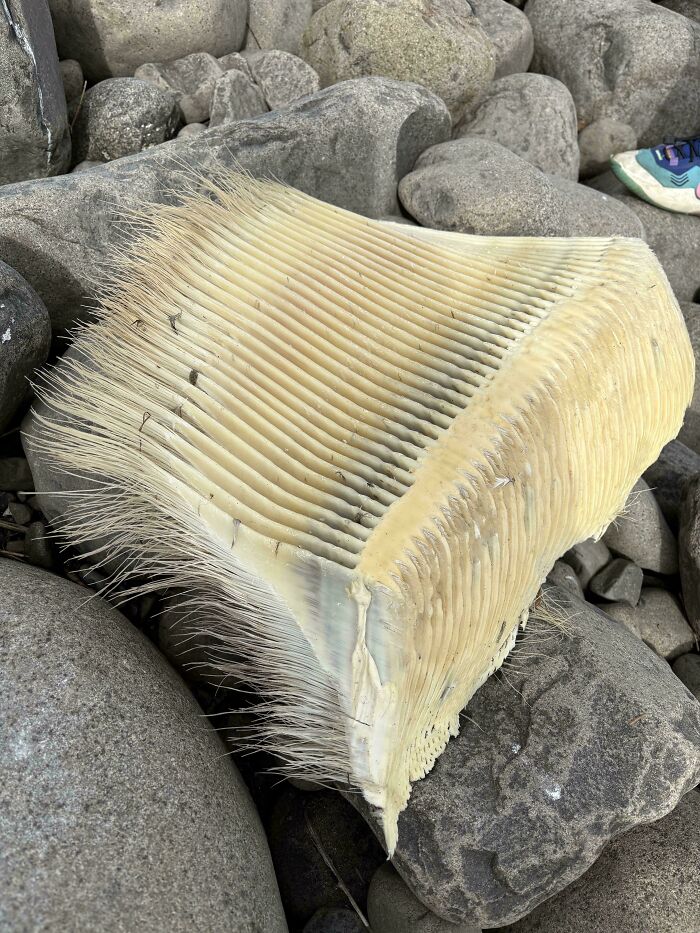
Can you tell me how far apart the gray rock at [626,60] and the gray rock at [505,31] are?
0.21 meters

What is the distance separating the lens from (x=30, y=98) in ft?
7.98

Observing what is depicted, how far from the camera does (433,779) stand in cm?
174

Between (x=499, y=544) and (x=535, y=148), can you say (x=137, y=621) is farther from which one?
(x=535, y=148)

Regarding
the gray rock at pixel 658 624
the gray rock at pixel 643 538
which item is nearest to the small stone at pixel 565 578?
the gray rock at pixel 658 624

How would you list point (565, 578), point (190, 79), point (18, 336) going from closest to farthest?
1. point (18, 336)
2. point (565, 578)
3. point (190, 79)

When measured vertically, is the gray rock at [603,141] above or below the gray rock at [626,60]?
below

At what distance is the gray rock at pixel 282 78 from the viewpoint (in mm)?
3246

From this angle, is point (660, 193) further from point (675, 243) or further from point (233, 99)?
point (233, 99)

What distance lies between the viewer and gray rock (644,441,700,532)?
8.99ft

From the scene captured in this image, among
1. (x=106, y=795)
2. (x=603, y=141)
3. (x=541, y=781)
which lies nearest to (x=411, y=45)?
(x=603, y=141)

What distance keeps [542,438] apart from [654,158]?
8.17 feet

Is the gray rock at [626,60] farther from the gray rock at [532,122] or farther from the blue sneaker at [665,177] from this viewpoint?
the gray rock at [532,122]

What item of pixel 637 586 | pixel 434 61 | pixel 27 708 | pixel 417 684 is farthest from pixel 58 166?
pixel 637 586

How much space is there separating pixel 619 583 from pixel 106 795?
1.77m
